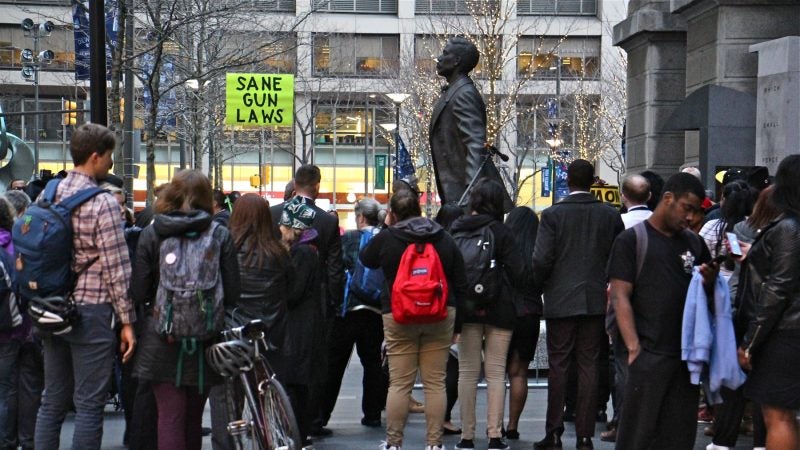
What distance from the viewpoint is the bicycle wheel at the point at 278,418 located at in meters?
7.78

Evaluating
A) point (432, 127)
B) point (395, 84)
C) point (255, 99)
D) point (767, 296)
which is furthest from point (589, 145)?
point (767, 296)

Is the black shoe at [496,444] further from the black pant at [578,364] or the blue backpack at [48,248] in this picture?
the blue backpack at [48,248]

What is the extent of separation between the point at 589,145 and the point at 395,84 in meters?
10.0

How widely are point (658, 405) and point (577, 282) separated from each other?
2254 millimetres

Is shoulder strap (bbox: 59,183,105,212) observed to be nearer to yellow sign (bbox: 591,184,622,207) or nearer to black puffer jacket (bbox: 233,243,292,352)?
black puffer jacket (bbox: 233,243,292,352)

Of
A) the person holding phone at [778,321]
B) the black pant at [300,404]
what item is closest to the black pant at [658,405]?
the person holding phone at [778,321]

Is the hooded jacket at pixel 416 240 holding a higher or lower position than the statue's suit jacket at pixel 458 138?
lower

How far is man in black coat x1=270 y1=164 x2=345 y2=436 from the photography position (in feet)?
32.6

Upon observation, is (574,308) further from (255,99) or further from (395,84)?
(395,84)

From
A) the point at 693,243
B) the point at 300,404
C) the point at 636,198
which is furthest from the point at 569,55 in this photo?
the point at 693,243

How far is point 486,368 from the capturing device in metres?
10.1

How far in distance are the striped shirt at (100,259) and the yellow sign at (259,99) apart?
12.8m

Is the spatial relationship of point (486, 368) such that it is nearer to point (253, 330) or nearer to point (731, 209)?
point (731, 209)

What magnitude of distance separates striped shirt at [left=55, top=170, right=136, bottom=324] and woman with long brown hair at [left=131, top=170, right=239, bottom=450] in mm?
100
